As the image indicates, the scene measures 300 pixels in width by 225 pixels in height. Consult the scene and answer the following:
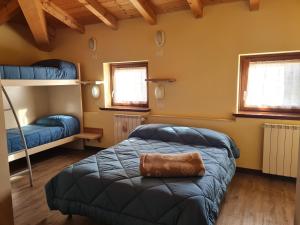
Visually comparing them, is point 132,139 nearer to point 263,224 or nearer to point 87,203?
point 87,203

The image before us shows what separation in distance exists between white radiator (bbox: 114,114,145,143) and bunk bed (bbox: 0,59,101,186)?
0.42 metres

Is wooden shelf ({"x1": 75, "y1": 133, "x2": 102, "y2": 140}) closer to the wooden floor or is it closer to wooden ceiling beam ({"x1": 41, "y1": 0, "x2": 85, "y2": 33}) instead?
Result: the wooden floor

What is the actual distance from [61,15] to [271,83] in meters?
3.19

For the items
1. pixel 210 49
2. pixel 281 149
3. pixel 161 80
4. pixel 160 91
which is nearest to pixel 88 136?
pixel 160 91

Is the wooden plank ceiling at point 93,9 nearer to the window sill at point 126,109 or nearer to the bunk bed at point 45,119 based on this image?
the bunk bed at point 45,119

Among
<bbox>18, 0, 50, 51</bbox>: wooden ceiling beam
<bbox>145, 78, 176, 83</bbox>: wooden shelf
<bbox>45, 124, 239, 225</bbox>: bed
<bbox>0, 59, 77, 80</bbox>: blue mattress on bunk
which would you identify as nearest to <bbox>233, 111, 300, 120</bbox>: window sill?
<bbox>45, 124, 239, 225</bbox>: bed

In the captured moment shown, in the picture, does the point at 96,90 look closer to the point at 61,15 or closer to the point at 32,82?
the point at 32,82

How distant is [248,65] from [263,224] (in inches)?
76.8

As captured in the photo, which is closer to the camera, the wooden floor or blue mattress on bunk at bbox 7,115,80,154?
the wooden floor

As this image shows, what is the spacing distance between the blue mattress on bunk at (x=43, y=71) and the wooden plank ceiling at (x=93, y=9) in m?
0.61

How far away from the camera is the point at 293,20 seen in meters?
2.73

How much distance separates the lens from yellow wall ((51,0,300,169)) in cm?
284

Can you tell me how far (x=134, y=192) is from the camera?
69.6 inches

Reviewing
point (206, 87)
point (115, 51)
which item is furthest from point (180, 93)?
point (115, 51)
